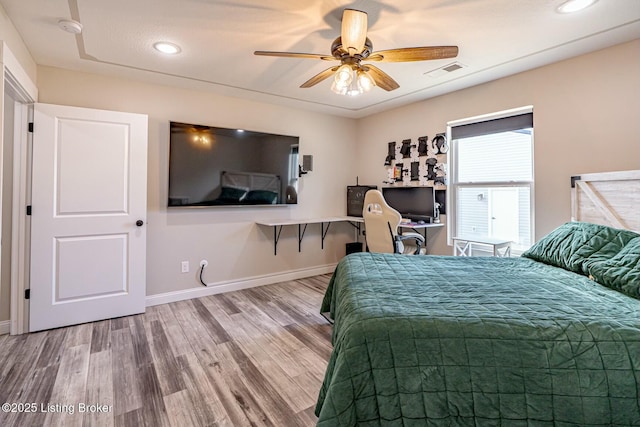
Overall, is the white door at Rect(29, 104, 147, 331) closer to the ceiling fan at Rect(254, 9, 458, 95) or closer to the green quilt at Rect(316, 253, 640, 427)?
the ceiling fan at Rect(254, 9, 458, 95)

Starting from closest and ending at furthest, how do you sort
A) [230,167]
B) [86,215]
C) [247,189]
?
[86,215], [230,167], [247,189]

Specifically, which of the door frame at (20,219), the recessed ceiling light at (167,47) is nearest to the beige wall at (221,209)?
the door frame at (20,219)

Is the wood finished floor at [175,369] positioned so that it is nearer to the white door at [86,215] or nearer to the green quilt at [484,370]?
the white door at [86,215]

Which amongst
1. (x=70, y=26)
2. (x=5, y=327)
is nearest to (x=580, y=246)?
(x=70, y=26)

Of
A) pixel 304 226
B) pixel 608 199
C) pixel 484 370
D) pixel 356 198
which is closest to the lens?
pixel 484 370

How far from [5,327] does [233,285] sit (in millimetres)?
1994

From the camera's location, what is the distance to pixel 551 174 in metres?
2.79

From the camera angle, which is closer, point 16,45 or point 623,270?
point 623,270

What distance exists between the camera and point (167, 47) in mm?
2477

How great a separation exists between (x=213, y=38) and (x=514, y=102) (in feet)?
9.33

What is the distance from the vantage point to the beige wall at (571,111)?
2.34 meters

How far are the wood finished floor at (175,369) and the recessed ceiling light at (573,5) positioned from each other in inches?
111

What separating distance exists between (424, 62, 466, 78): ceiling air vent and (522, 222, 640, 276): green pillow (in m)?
1.65

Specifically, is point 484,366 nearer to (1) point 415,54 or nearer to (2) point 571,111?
(1) point 415,54
